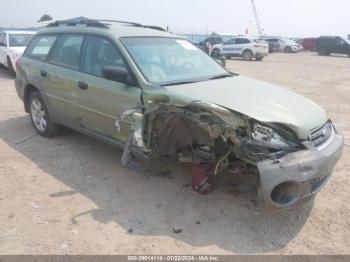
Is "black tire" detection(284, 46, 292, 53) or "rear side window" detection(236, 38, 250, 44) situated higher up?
"rear side window" detection(236, 38, 250, 44)

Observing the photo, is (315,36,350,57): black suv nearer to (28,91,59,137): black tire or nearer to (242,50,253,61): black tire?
(242,50,253,61): black tire

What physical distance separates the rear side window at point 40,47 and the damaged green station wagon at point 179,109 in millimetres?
35

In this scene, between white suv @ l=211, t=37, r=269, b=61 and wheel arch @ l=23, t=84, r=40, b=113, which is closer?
wheel arch @ l=23, t=84, r=40, b=113

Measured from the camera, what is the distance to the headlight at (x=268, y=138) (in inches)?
121

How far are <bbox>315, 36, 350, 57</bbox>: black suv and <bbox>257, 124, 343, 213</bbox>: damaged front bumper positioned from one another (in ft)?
108

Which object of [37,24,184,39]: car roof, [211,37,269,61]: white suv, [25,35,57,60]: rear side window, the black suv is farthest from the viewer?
the black suv

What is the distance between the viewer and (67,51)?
4980mm

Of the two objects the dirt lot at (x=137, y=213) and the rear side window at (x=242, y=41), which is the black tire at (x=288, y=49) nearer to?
the rear side window at (x=242, y=41)

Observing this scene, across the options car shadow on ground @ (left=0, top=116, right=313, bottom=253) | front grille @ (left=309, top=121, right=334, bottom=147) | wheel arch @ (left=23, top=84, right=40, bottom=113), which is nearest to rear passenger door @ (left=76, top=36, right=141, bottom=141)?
car shadow on ground @ (left=0, top=116, right=313, bottom=253)

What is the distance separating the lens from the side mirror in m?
3.87

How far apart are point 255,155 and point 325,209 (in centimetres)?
120

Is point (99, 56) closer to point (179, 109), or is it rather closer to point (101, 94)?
point (101, 94)

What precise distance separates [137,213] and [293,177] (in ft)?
5.06

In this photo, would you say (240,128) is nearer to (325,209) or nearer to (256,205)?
(256,205)
